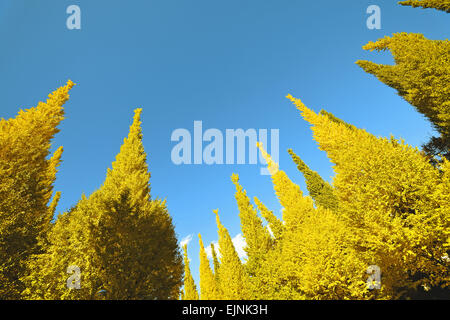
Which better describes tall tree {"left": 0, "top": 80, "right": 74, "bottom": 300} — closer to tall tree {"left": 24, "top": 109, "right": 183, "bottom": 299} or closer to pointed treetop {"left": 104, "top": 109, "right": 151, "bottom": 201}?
tall tree {"left": 24, "top": 109, "right": 183, "bottom": 299}

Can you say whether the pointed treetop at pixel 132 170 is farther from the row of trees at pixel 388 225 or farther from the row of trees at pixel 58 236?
the row of trees at pixel 388 225

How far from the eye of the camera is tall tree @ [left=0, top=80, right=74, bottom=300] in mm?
9383

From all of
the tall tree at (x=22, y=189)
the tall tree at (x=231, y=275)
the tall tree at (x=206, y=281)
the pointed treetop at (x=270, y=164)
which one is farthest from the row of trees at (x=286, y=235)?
the tall tree at (x=206, y=281)

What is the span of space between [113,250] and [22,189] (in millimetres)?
5843

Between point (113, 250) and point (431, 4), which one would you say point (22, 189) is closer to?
point (113, 250)

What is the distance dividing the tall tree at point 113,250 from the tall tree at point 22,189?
0.86 m

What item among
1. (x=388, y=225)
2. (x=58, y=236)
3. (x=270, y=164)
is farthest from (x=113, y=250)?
(x=270, y=164)

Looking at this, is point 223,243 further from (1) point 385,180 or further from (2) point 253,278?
(1) point 385,180

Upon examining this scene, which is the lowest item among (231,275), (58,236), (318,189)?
(231,275)

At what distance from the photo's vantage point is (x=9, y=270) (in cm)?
933

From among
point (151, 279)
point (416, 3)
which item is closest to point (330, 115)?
point (416, 3)

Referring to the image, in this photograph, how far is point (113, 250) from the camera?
11.5 m

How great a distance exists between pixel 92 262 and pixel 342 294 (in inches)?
599

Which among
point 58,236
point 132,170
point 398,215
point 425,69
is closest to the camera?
point 58,236
